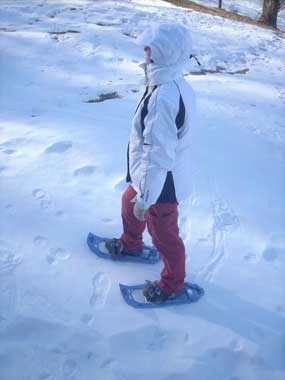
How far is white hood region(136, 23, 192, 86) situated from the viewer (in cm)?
207

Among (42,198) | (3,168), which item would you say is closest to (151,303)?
(42,198)

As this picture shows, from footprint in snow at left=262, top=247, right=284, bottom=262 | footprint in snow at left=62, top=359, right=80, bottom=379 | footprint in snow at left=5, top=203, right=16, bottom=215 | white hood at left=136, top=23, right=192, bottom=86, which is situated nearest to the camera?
white hood at left=136, top=23, right=192, bottom=86

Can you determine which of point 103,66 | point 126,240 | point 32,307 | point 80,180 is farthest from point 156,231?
point 103,66

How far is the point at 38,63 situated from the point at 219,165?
3.79 meters

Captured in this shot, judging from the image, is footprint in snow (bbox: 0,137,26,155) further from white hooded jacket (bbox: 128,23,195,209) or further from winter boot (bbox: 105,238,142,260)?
white hooded jacket (bbox: 128,23,195,209)

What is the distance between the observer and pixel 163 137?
84.2 inches

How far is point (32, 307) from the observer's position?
2.56m

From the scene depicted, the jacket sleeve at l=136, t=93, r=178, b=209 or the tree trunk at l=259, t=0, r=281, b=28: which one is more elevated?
the jacket sleeve at l=136, t=93, r=178, b=209

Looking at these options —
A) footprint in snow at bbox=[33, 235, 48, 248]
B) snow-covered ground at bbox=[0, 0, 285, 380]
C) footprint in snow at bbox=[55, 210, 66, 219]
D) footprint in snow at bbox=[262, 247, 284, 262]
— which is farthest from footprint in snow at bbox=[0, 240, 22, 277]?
footprint in snow at bbox=[262, 247, 284, 262]

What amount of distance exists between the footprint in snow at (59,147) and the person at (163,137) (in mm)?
1893

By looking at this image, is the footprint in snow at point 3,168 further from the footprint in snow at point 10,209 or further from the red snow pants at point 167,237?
the red snow pants at point 167,237

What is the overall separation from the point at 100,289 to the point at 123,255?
35cm

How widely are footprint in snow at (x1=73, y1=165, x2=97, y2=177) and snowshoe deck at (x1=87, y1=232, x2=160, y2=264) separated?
36.7 inches

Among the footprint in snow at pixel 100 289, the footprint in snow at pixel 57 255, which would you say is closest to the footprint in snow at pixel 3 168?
the footprint in snow at pixel 57 255
